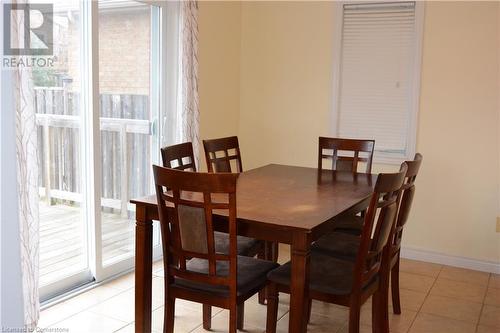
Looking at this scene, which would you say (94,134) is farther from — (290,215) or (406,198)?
(406,198)

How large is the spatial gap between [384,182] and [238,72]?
Answer: 9.54 ft

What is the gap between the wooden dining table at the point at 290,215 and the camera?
7.27ft

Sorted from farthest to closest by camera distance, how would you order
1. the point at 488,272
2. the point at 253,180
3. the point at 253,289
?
the point at 488,272, the point at 253,180, the point at 253,289

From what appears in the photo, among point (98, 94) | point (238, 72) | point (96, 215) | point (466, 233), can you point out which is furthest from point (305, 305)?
point (238, 72)

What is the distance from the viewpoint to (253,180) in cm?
319

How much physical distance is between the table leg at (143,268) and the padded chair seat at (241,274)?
0.20 m

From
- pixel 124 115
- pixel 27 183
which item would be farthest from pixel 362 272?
pixel 124 115

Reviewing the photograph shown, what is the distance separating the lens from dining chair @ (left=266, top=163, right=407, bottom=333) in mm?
2355

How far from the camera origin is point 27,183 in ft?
8.84

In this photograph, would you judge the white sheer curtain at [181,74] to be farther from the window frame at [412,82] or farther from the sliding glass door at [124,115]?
the window frame at [412,82]

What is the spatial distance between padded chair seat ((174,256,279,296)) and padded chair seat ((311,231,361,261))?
37cm

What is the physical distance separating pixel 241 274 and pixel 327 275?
416 millimetres

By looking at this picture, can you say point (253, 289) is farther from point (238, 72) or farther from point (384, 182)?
point (238, 72)

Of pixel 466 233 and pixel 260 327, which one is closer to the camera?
pixel 260 327
